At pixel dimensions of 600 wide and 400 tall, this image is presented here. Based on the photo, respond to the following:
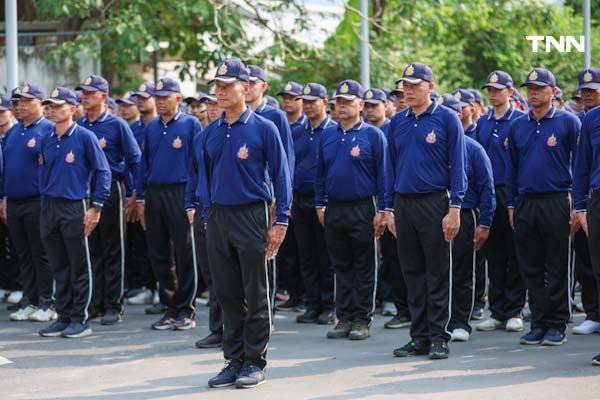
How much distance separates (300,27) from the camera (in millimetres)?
20094

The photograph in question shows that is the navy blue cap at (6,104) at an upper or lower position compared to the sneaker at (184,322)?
upper

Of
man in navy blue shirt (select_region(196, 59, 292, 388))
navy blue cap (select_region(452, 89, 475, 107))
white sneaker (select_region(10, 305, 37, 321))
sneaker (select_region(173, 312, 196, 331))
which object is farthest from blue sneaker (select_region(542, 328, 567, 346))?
white sneaker (select_region(10, 305, 37, 321))

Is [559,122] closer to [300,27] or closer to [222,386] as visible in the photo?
[222,386]

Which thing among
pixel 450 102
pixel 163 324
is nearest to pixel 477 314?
pixel 450 102

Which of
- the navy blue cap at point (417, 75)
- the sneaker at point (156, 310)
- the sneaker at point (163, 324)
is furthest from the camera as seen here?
the sneaker at point (156, 310)

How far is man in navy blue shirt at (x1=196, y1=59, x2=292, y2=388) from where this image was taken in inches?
330

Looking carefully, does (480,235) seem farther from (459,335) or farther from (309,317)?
(309,317)

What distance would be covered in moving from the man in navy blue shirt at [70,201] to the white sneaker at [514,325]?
4090 mm

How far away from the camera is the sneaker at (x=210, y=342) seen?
10.2 meters

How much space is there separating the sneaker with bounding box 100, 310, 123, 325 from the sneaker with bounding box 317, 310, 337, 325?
6.98 feet

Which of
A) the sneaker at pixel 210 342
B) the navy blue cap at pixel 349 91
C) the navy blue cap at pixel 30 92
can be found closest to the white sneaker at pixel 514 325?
the navy blue cap at pixel 349 91

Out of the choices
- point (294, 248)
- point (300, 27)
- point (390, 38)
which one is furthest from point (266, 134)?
point (390, 38)

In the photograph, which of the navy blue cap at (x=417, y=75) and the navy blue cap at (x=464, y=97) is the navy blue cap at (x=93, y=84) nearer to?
the navy blue cap at (x=464, y=97)

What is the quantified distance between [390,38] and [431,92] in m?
12.0
